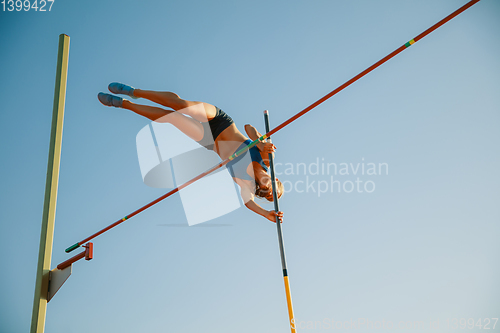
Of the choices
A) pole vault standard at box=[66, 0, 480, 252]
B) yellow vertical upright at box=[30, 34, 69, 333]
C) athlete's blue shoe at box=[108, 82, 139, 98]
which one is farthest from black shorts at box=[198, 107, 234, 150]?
yellow vertical upright at box=[30, 34, 69, 333]

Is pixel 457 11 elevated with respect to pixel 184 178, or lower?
elevated

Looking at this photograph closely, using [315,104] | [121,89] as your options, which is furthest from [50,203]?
[315,104]

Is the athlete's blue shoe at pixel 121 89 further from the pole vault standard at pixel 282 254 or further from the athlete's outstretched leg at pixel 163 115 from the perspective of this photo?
the pole vault standard at pixel 282 254

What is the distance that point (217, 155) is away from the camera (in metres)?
5.40

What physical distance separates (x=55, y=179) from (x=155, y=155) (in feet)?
4.09

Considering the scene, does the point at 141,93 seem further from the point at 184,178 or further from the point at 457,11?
the point at 457,11

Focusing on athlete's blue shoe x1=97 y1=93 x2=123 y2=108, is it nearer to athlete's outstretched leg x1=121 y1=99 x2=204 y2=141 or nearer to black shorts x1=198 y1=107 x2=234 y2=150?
athlete's outstretched leg x1=121 y1=99 x2=204 y2=141

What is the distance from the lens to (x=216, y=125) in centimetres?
505

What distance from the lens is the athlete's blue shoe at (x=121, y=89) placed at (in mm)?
4651

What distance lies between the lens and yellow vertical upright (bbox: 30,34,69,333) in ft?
13.6

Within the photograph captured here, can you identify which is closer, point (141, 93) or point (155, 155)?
point (141, 93)

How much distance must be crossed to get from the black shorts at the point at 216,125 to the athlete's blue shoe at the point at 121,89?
891 mm

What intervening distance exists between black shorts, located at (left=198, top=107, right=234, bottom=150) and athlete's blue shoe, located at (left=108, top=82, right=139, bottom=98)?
2.92 ft

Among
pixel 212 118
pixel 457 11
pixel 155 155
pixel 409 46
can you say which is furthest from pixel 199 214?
pixel 457 11
